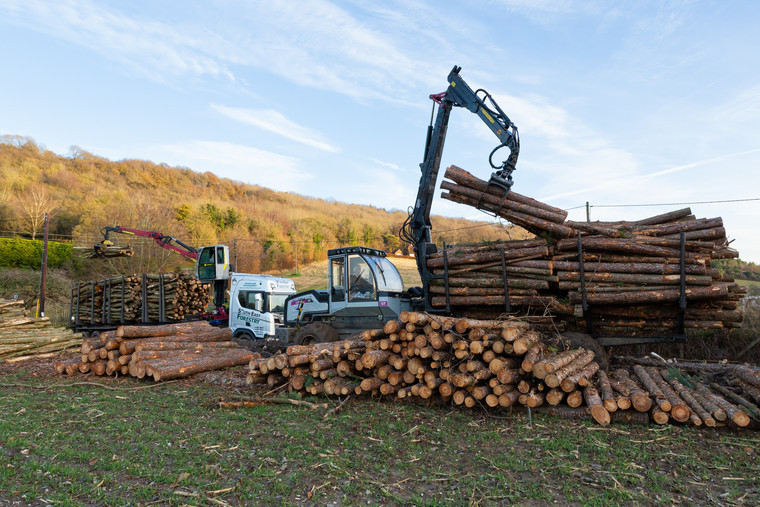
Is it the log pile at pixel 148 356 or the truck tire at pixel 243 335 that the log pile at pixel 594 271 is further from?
the truck tire at pixel 243 335

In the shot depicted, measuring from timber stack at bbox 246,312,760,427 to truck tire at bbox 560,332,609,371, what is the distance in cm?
38

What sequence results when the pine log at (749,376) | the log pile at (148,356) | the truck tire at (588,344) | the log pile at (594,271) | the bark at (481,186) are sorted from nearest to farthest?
1. the pine log at (749,376)
2. the log pile at (594,271)
3. the truck tire at (588,344)
4. the bark at (481,186)
5. the log pile at (148,356)

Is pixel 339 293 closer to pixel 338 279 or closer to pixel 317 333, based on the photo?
pixel 338 279

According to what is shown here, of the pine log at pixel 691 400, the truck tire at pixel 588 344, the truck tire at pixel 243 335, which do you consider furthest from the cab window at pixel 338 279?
the pine log at pixel 691 400

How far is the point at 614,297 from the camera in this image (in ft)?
25.8

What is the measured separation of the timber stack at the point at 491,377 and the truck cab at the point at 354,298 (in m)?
2.84

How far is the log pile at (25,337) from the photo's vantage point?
11.6 m

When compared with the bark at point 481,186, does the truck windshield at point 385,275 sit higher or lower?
lower

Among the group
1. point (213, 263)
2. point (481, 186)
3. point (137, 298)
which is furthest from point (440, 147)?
point (137, 298)

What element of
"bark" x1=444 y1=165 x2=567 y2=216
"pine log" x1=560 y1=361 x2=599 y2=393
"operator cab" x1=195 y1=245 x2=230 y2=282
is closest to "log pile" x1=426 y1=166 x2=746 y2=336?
"bark" x1=444 y1=165 x2=567 y2=216

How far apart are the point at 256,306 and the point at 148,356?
20.8 ft

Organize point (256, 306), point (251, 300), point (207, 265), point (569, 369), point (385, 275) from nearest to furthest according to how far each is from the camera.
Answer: point (569, 369)
point (385, 275)
point (256, 306)
point (251, 300)
point (207, 265)

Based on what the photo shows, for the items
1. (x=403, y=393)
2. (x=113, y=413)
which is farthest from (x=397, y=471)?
(x=113, y=413)

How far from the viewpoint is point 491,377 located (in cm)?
645
